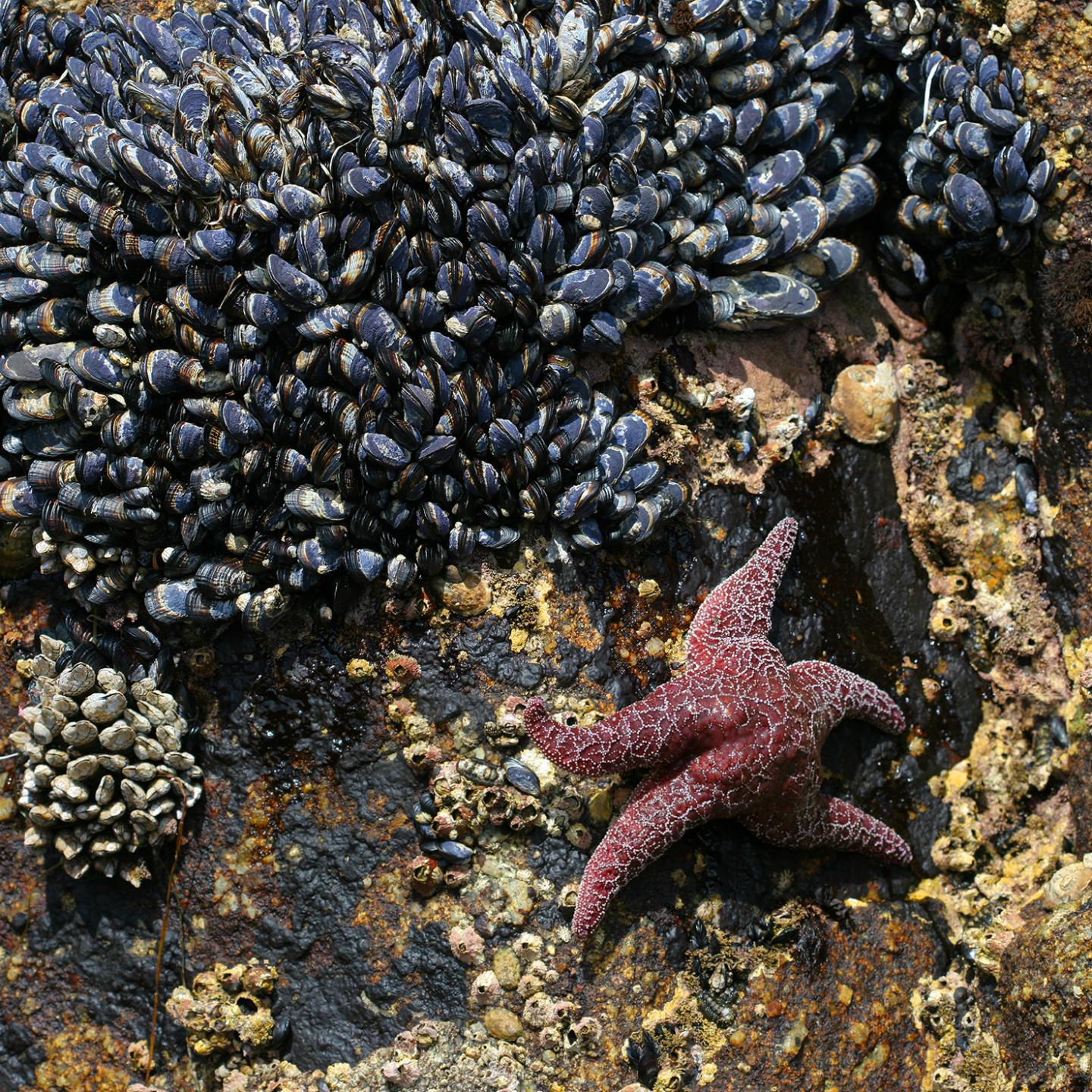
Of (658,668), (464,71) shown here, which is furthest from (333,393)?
(658,668)

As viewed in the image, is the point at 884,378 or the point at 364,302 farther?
the point at 884,378

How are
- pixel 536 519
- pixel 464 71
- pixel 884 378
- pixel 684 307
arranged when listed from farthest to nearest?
pixel 884 378 < pixel 684 307 < pixel 536 519 < pixel 464 71

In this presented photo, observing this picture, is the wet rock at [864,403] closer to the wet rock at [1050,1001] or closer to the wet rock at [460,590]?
the wet rock at [460,590]

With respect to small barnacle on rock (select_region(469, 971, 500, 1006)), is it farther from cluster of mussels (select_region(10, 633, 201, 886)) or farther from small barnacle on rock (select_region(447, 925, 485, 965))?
cluster of mussels (select_region(10, 633, 201, 886))

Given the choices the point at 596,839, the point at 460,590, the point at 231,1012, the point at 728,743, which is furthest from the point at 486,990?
the point at 460,590

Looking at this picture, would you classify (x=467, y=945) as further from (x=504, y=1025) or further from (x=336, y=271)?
(x=336, y=271)

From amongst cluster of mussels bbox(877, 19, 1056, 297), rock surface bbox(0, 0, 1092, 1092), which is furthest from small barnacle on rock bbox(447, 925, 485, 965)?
cluster of mussels bbox(877, 19, 1056, 297)

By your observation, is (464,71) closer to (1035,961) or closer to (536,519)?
(536,519)
